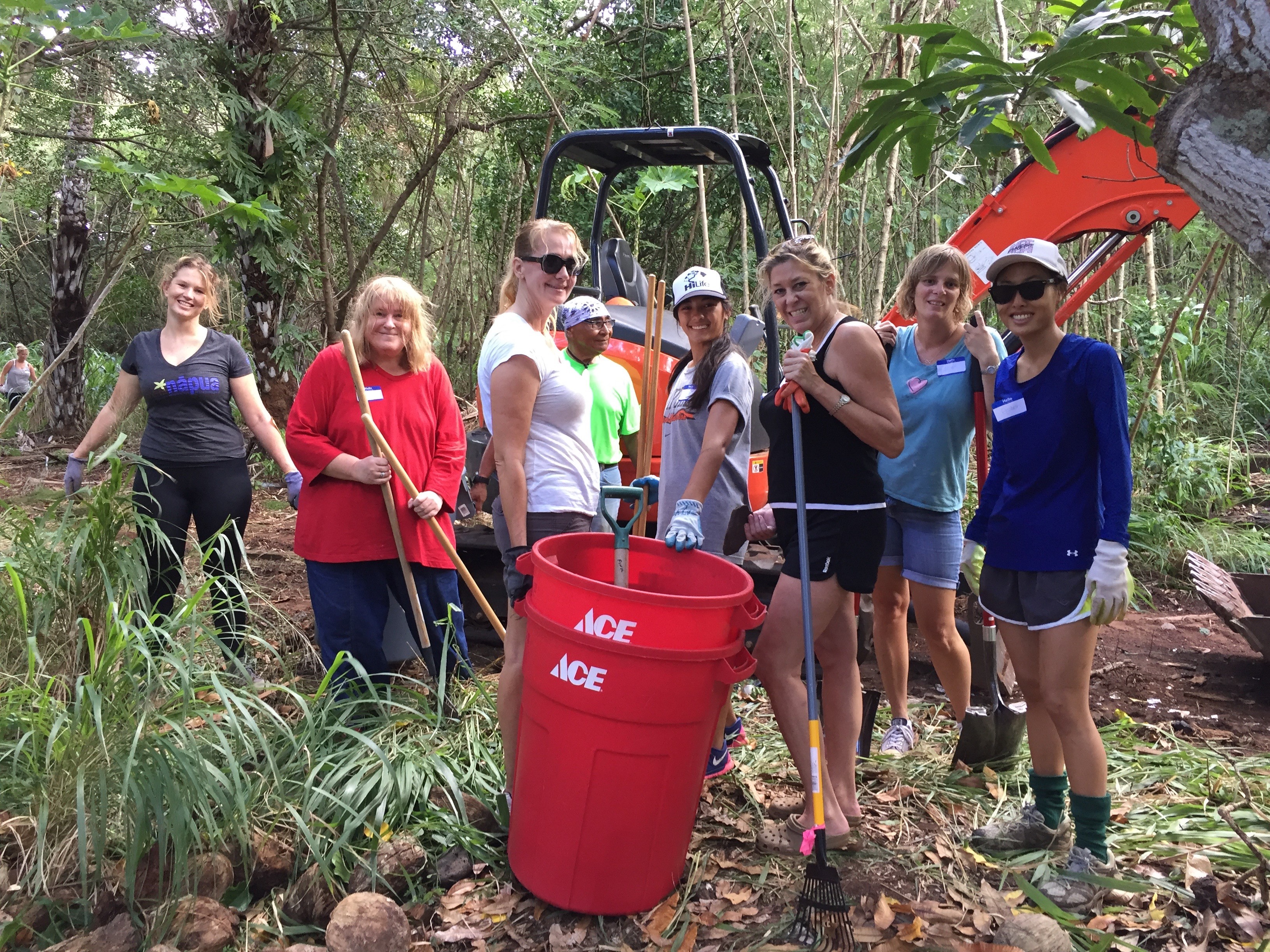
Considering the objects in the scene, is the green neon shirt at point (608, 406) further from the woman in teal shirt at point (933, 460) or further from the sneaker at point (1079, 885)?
the sneaker at point (1079, 885)

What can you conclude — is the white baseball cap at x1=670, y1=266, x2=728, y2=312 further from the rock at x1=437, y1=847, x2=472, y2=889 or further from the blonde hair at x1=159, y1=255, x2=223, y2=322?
the blonde hair at x1=159, y1=255, x2=223, y2=322

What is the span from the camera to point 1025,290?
249cm

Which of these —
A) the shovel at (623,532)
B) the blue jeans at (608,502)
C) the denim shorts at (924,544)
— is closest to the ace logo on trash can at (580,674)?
the shovel at (623,532)

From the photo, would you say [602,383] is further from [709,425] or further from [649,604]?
[649,604]

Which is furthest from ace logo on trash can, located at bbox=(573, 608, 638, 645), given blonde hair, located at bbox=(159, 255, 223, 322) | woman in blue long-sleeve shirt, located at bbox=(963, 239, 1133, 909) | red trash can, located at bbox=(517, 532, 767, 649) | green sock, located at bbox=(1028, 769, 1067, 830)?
blonde hair, located at bbox=(159, 255, 223, 322)

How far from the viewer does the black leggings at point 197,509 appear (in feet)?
11.4

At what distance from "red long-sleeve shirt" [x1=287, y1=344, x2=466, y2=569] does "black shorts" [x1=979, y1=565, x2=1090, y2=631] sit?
6.31 feet

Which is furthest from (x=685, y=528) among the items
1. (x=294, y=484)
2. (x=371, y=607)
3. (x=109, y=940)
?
(x=294, y=484)

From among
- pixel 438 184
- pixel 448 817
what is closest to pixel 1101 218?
pixel 448 817

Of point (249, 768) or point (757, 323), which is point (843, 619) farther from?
point (249, 768)

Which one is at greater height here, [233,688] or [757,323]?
[757,323]

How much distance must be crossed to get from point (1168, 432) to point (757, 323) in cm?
517

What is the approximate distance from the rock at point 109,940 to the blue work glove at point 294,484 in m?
1.70

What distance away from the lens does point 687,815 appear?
2.45 meters
